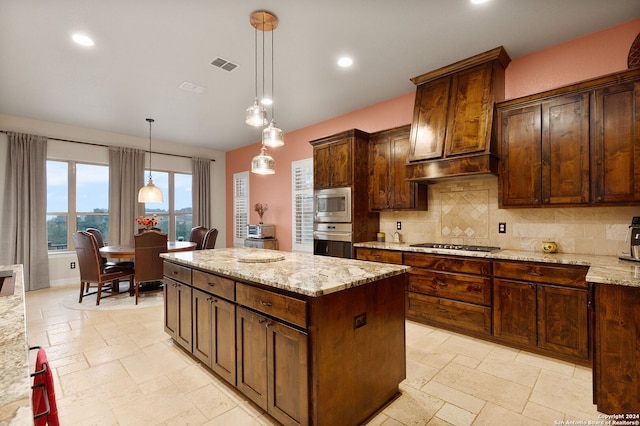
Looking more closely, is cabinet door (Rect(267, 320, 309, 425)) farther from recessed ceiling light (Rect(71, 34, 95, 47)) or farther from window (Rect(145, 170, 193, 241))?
window (Rect(145, 170, 193, 241))

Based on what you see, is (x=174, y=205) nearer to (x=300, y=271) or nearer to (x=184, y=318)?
(x=184, y=318)

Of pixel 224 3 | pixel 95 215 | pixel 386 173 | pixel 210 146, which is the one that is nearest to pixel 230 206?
pixel 210 146

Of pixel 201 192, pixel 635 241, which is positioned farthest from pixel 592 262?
pixel 201 192

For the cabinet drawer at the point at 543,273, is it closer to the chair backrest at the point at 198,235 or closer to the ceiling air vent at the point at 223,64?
the ceiling air vent at the point at 223,64

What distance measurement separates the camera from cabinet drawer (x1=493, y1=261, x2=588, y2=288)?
2.49 meters

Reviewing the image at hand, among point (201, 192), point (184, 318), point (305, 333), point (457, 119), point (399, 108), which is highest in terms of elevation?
point (399, 108)

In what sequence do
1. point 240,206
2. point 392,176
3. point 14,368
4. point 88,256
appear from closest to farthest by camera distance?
point 14,368, point 392,176, point 88,256, point 240,206

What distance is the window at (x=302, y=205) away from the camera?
18.0ft

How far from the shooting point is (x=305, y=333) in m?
1.57

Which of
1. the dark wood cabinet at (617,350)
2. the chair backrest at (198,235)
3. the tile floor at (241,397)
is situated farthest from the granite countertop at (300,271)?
the chair backrest at (198,235)

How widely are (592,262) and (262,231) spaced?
489 centimetres

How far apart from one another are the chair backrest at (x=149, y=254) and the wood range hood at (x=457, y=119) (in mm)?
3604

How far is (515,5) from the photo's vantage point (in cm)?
242

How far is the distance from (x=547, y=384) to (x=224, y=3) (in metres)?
3.86
